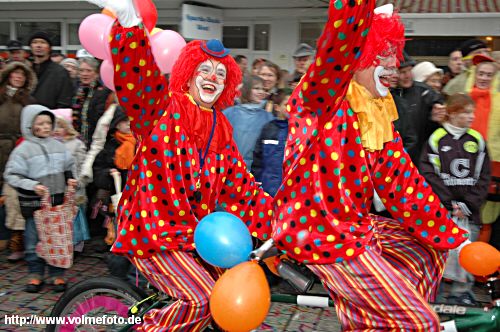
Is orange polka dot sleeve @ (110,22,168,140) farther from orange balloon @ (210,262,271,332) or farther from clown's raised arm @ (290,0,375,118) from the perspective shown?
orange balloon @ (210,262,271,332)

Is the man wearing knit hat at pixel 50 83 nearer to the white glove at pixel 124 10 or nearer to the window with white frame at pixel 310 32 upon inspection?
the white glove at pixel 124 10

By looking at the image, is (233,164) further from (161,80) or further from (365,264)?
(365,264)

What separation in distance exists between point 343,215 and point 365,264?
236 mm

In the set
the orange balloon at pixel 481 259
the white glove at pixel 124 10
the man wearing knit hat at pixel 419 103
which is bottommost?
the orange balloon at pixel 481 259

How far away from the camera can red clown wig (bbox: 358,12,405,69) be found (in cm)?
297

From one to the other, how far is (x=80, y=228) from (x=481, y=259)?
3879mm

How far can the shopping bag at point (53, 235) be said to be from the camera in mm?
5230

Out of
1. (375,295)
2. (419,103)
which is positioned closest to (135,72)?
(375,295)

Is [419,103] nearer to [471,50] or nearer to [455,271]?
[471,50]

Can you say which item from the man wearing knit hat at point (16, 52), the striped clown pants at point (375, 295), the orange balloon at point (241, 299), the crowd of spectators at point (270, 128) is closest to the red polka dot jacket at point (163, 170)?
the orange balloon at point (241, 299)

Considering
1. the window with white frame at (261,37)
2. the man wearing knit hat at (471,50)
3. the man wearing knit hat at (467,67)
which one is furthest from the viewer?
the window with white frame at (261,37)

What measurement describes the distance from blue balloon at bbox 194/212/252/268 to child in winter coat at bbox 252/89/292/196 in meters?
2.24

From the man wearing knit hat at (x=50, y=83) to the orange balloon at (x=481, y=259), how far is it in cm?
481

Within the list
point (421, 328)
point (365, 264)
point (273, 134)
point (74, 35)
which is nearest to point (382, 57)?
point (365, 264)
